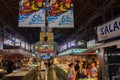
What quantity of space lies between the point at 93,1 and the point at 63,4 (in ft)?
36.5

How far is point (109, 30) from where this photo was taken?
6.19 metres

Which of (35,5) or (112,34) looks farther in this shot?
(35,5)

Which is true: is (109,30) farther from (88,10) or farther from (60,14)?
(88,10)

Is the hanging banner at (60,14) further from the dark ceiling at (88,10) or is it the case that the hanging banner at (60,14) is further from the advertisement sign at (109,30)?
the dark ceiling at (88,10)

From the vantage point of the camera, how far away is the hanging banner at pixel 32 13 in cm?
1152

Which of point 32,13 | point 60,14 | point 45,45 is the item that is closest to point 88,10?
point 45,45

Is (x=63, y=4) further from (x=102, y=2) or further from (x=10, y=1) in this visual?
(x=10, y=1)

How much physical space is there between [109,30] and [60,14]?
18.7ft

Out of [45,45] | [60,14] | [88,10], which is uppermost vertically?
[88,10]

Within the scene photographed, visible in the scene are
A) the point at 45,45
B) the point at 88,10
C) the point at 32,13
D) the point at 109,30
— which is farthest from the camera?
the point at 88,10

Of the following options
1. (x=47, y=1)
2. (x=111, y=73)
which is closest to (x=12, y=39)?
(x=47, y=1)

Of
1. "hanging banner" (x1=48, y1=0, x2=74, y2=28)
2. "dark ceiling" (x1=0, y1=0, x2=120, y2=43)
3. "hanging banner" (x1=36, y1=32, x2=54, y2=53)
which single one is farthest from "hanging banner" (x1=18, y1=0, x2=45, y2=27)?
"hanging banner" (x1=36, y1=32, x2=54, y2=53)

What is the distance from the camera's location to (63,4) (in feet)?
38.7

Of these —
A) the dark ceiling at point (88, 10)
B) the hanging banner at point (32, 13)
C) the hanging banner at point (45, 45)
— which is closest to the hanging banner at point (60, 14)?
the hanging banner at point (32, 13)
